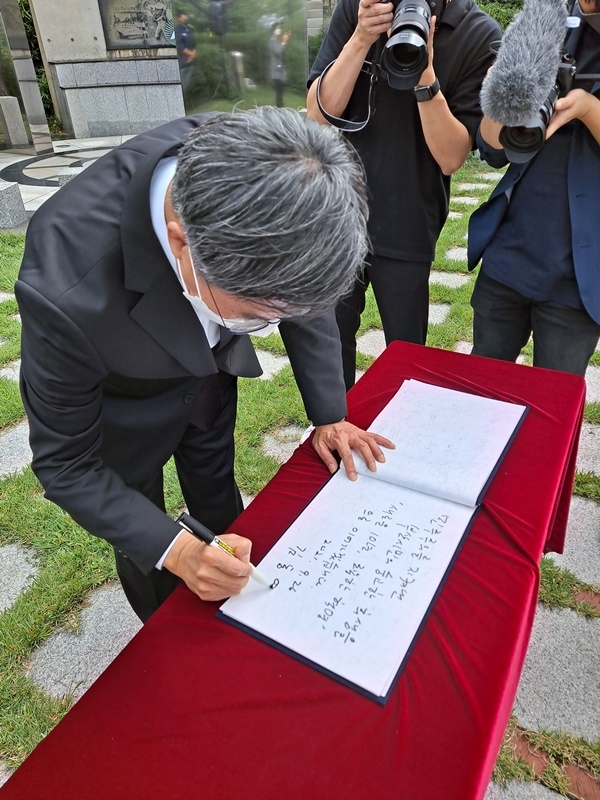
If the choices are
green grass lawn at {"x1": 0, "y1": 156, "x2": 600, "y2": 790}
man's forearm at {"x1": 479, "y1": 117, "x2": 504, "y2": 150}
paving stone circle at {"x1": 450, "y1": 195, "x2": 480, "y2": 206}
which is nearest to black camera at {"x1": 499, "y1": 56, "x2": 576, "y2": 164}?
man's forearm at {"x1": 479, "y1": 117, "x2": 504, "y2": 150}

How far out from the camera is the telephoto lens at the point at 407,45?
1.36 m

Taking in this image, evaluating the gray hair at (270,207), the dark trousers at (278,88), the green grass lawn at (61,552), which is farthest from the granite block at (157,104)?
the gray hair at (270,207)

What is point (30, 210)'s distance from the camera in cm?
518

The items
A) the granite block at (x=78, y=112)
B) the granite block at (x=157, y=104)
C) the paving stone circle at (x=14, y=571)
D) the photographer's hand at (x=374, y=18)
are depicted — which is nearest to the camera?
the photographer's hand at (x=374, y=18)

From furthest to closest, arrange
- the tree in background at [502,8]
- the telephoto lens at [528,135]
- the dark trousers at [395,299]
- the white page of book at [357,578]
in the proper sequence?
the tree in background at [502,8]
the dark trousers at [395,299]
the telephoto lens at [528,135]
the white page of book at [357,578]

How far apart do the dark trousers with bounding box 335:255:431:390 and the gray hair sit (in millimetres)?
1126

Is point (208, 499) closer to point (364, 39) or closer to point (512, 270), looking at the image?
point (512, 270)

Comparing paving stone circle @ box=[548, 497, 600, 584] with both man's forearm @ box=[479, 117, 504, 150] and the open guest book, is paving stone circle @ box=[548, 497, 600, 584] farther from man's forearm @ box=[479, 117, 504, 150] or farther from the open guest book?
man's forearm @ box=[479, 117, 504, 150]

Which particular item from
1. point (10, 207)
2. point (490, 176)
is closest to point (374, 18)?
point (10, 207)

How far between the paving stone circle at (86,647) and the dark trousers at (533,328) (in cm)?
133

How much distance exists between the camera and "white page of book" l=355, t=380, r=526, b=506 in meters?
1.03

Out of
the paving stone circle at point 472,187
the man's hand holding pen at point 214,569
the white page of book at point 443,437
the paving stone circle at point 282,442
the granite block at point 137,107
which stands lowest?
the paving stone circle at point 472,187

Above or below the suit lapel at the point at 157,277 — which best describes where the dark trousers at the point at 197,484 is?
below

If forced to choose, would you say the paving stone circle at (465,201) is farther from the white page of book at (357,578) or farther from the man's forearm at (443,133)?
the white page of book at (357,578)
